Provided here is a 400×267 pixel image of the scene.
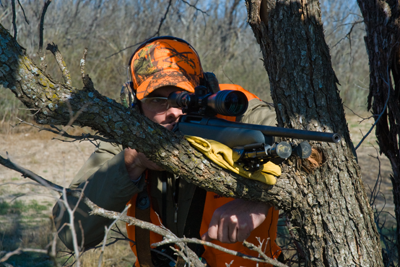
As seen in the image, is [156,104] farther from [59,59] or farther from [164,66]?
[59,59]

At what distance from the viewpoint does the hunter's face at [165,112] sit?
2.29 m

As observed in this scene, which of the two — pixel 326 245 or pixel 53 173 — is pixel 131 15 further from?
pixel 326 245

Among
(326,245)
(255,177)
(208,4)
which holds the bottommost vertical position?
(326,245)

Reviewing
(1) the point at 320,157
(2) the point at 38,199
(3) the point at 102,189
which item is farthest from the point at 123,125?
(2) the point at 38,199

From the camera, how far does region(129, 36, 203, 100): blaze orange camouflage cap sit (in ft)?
7.62

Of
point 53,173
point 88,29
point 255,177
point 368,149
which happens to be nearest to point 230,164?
point 255,177

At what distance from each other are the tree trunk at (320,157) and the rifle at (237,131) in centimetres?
23

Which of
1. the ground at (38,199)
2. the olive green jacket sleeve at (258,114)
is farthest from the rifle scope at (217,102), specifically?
the ground at (38,199)

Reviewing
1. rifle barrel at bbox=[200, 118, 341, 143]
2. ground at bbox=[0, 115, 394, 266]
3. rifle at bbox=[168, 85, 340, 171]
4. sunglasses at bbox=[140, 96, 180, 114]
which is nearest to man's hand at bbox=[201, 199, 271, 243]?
rifle at bbox=[168, 85, 340, 171]

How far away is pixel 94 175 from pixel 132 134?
3.01 ft

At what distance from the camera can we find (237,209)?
66.2 inches

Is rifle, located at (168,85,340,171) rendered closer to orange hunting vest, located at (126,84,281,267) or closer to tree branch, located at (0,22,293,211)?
tree branch, located at (0,22,293,211)

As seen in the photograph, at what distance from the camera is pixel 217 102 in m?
1.65

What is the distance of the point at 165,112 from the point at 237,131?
2.87 feet
